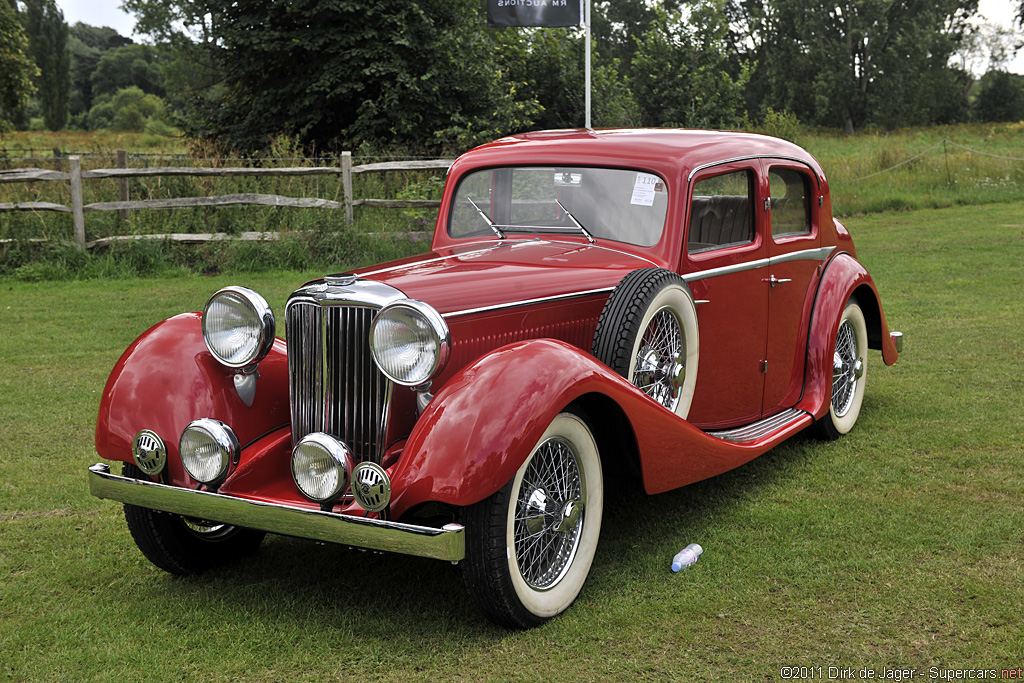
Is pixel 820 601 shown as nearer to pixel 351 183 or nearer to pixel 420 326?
pixel 420 326

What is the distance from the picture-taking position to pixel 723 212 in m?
4.81

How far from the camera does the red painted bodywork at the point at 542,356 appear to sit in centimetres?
284

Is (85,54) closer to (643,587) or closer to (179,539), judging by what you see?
(179,539)

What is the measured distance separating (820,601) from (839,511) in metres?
0.95

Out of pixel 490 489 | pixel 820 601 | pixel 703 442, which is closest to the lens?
pixel 490 489

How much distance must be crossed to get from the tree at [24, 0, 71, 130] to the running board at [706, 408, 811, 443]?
60.0 metres

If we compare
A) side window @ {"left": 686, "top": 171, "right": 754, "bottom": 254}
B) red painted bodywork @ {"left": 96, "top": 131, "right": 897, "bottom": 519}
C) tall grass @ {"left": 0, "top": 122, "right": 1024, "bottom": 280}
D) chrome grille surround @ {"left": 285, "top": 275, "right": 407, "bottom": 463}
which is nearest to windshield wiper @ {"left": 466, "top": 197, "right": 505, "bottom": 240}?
red painted bodywork @ {"left": 96, "top": 131, "right": 897, "bottom": 519}

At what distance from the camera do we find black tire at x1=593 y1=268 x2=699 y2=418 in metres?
3.49

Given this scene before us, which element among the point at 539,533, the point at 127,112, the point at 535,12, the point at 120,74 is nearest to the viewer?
the point at 539,533

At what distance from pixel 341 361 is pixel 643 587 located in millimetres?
1428

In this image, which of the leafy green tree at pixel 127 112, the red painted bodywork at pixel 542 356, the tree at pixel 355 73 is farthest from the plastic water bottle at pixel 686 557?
the leafy green tree at pixel 127 112

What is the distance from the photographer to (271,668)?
2830 millimetres

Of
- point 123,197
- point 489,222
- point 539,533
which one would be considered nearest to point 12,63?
point 123,197

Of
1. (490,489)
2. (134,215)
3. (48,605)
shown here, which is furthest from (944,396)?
(134,215)
